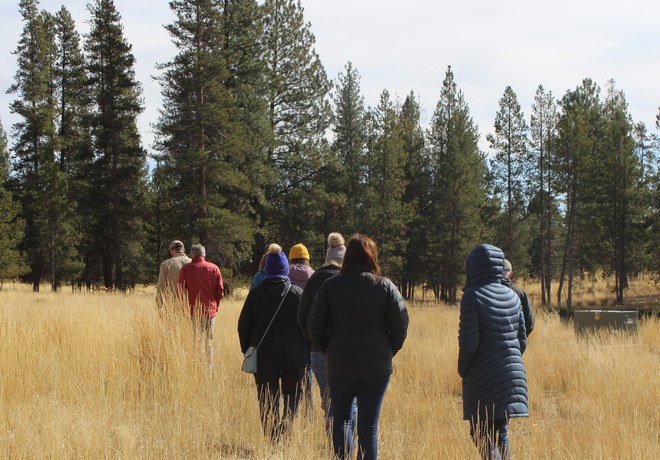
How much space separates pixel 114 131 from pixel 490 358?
29719 mm

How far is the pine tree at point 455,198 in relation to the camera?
39.4 meters

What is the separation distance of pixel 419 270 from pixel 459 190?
7.70 m

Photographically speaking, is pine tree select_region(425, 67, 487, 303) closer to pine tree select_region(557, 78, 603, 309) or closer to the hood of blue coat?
pine tree select_region(557, 78, 603, 309)

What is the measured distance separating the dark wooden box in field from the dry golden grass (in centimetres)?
227

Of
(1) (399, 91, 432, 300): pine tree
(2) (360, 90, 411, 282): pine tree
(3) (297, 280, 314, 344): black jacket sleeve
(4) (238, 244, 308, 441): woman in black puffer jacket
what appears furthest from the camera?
(1) (399, 91, 432, 300): pine tree

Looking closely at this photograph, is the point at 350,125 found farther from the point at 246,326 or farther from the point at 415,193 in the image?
the point at 246,326

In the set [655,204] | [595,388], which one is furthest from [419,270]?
[595,388]

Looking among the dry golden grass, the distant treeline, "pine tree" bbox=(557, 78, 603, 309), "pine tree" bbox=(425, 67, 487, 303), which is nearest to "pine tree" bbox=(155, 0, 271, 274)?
the distant treeline

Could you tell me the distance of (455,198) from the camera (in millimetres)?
39625

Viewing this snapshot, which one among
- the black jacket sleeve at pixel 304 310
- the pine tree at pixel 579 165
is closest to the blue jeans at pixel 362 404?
the black jacket sleeve at pixel 304 310

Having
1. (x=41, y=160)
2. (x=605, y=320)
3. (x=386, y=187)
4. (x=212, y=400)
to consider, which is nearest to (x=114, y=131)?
(x=41, y=160)

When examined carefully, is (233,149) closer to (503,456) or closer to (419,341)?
(419,341)

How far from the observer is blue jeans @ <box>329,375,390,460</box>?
4.50 meters

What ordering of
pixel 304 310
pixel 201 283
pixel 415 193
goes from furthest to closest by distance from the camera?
pixel 415 193 → pixel 201 283 → pixel 304 310
